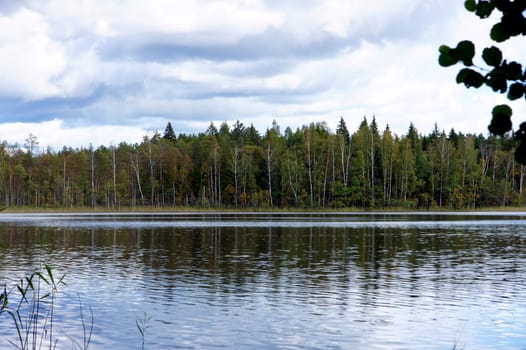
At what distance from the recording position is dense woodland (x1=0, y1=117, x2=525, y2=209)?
109m

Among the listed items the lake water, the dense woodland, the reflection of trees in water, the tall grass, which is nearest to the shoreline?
the dense woodland

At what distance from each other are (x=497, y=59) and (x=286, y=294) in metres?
15.6

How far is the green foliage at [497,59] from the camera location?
3441 millimetres

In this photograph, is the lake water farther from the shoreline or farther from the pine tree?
the pine tree

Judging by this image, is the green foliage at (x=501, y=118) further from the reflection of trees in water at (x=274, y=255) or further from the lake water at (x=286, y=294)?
the reflection of trees in water at (x=274, y=255)

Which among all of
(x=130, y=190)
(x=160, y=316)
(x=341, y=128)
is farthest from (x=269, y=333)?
(x=341, y=128)

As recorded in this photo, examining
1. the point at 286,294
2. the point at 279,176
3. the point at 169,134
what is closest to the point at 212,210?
the point at 279,176

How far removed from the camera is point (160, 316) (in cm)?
1527

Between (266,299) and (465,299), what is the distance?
18.9 feet

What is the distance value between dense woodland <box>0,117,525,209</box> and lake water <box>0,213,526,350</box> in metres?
73.5

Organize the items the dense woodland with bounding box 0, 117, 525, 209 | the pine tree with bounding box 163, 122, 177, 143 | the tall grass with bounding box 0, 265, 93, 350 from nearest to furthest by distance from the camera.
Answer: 1. the tall grass with bounding box 0, 265, 93, 350
2. the dense woodland with bounding box 0, 117, 525, 209
3. the pine tree with bounding box 163, 122, 177, 143

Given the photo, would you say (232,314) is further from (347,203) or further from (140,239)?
(347,203)

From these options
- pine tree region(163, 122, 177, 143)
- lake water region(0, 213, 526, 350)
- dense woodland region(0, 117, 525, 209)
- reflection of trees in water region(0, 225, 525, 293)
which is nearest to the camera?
lake water region(0, 213, 526, 350)

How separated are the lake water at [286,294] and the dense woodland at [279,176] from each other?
241 feet
